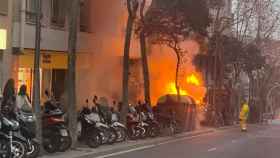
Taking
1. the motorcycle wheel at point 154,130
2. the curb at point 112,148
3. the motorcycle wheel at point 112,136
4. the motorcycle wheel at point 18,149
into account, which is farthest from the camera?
the motorcycle wheel at point 154,130

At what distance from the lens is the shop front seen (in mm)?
25875

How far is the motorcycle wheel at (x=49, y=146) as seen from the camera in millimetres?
17500

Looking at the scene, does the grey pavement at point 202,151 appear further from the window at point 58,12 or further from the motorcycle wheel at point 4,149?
the window at point 58,12

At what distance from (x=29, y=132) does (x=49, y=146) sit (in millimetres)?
2201

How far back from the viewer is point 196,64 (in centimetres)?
4709

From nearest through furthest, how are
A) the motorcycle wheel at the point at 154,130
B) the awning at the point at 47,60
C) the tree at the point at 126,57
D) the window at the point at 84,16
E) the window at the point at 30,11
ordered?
the tree at the point at 126,57
the motorcycle wheel at the point at 154,130
the window at the point at 30,11
the awning at the point at 47,60
the window at the point at 84,16

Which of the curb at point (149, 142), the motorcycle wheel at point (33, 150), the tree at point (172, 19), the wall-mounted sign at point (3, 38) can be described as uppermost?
the tree at point (172, 19)

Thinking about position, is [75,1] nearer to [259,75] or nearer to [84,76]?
[84,76]

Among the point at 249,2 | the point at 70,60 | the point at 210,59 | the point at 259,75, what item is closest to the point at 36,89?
the point at 70,60

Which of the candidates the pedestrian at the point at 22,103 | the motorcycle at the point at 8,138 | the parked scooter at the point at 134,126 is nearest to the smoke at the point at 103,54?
the parked scooter at the point at 134,126

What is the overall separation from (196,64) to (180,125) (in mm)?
17415

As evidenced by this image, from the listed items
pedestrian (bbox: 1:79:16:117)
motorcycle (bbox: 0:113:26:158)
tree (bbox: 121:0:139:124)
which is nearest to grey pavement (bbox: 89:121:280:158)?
tree (bbox: 121:0:139:124)

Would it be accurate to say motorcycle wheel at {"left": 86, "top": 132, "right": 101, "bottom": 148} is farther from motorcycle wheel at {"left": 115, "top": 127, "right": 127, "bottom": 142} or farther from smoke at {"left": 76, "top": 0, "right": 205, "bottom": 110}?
smoke at {"left": 76, "top": 0, "right": 205, "bottom": 110}

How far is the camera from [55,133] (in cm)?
1753
